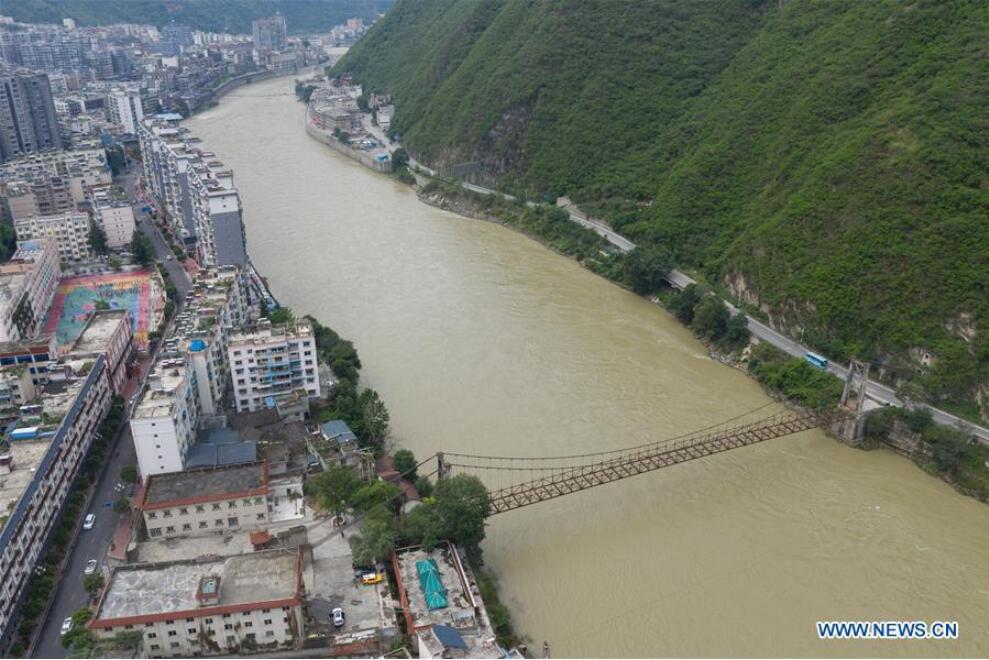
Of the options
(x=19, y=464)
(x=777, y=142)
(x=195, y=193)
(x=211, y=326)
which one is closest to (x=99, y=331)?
(x=211, y=326)

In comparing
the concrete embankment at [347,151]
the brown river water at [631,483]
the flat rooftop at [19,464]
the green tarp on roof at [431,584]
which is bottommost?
the concrete embankment at [347,151]

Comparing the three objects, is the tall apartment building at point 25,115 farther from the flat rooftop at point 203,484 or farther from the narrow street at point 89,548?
the flat rooftop at point 203,484

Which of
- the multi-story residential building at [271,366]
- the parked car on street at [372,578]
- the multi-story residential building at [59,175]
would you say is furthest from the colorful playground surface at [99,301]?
the parked car on street at [372,578]

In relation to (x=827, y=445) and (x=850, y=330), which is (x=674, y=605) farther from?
(x=850, y=330)

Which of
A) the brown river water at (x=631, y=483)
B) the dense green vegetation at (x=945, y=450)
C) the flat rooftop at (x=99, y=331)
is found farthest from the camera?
the flat rooftop at (x=99, y=331)

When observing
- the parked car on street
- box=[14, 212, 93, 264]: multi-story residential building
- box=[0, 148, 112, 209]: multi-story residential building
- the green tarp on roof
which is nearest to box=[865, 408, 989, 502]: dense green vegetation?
the green tarp on roof

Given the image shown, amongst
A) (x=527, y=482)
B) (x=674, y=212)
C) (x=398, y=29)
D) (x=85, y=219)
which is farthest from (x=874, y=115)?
(x=398, y=29)
